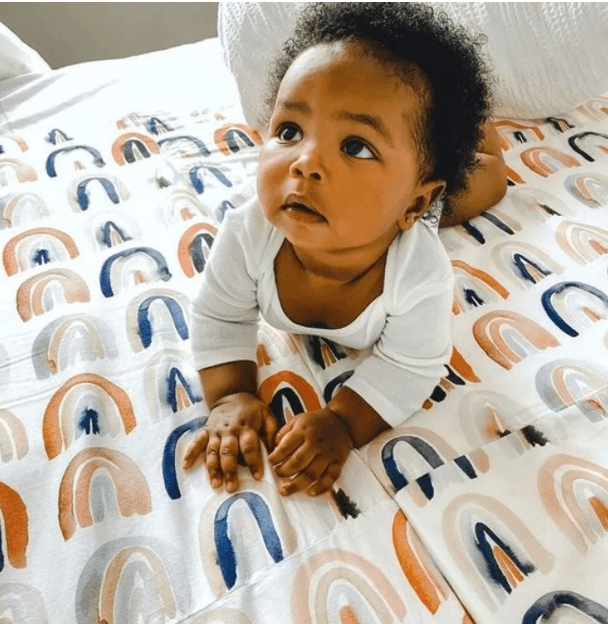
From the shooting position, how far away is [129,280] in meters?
0.83

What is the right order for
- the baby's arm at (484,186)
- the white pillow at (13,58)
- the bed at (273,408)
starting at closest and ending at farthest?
the bed at (273,408)
the baby's arm at (484,186)
the white pillow at (13,58)

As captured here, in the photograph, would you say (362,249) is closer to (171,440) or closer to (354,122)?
(354,122)

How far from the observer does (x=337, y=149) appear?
1.95 ft

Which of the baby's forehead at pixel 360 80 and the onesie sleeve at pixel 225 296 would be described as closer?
the baby's forehead at pixel 360 80

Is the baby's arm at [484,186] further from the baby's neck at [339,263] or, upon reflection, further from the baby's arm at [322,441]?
the baby's arm at [322,441]

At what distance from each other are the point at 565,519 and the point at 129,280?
576 mm

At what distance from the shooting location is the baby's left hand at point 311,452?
2.09 ft

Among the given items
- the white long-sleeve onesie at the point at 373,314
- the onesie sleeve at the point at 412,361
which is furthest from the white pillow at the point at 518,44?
the onesie sleeve at the point at 412,361

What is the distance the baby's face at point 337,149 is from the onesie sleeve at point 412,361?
12 cm

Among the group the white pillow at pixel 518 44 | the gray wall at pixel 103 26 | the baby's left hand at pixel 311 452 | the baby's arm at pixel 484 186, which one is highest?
the gray wall at pixel 103 26

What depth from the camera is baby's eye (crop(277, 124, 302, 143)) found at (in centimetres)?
63

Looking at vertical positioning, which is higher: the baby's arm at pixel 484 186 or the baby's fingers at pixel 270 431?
the baby's arm at pixel 484 186

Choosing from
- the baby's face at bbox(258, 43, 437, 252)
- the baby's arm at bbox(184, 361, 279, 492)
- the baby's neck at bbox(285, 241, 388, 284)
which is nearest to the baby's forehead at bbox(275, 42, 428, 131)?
the baby's face at bbox(258, 43, 437, 252)

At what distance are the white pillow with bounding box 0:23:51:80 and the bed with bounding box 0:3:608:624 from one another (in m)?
0.10
